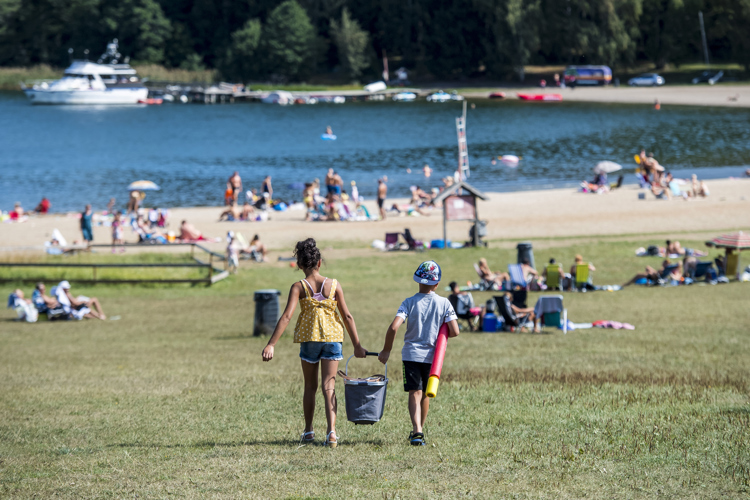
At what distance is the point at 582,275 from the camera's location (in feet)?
61.2

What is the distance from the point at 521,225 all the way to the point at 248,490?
24.7 meters

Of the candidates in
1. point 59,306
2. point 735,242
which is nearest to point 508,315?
point 735,242

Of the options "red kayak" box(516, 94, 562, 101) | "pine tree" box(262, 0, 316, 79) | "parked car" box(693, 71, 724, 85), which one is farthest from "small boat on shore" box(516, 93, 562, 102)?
"pine tree" box(262, 0, 316, 79)

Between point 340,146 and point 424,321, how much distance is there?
2314 inches

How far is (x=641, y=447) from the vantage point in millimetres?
6660

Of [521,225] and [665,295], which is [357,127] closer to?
[521,225]

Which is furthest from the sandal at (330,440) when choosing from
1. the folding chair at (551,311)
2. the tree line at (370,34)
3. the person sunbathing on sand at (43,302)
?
the tree line at (370,34)

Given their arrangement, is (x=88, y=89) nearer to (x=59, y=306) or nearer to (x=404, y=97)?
(x=404, y=97)

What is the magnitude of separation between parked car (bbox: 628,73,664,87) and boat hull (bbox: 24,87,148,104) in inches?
2501

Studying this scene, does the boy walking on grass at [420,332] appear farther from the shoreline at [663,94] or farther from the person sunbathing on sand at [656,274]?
the shoreline at [663,94]

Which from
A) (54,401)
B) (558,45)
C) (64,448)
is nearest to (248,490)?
(64,448)

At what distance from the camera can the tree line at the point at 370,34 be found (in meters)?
94.0

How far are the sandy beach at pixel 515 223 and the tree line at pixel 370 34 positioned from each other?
63636mm

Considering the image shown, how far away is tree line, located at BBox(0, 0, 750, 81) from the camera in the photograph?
94000 millimetres
